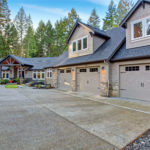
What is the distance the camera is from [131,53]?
8.02 m

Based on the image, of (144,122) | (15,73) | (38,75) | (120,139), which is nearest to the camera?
(120,139)

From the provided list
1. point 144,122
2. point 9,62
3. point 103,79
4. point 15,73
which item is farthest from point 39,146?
point 15,73

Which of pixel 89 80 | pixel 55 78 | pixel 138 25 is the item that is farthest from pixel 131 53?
pixel 55 78

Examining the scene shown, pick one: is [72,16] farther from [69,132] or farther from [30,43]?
[69,132]

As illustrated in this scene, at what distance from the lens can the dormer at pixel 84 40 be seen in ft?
36.2

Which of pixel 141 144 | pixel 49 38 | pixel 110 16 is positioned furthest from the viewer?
pixel 49 38

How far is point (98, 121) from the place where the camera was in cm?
429

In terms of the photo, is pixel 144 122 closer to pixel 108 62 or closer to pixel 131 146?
pixel 131 146

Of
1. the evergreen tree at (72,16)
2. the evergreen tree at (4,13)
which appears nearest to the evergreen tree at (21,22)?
the evergreen tree at (4,13)

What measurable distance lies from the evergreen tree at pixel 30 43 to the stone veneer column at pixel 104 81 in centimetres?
2928

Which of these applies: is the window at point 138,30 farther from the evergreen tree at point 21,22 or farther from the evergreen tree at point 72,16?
the evergreen tree at point 21,22

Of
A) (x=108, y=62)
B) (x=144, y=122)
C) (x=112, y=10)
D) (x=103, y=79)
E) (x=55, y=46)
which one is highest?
(x=112, y=10)

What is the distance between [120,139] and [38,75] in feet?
68.0

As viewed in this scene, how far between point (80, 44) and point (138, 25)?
5576 mm
